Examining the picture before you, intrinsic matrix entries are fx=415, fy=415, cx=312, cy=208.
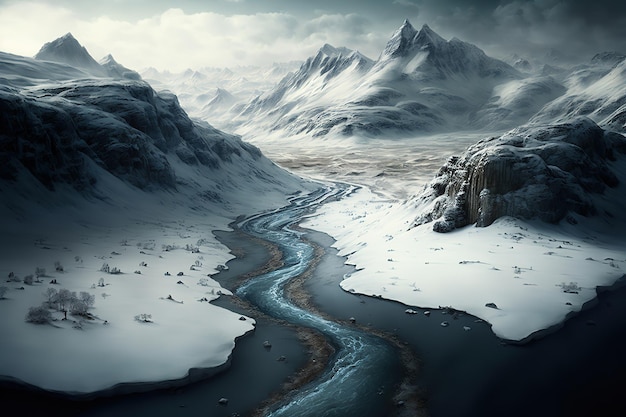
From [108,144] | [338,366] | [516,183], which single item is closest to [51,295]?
[338,366]

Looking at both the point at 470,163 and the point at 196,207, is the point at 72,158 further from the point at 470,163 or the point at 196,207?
the point at 470,163

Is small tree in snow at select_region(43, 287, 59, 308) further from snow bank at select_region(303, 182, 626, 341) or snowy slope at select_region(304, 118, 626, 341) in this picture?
snowy slope at select_region(304, 118, 626, 341)

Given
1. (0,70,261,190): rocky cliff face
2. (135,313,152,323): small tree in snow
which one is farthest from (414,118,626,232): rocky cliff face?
(0,70,261,190): rocky cliff face

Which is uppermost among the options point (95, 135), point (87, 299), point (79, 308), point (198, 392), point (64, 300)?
point (95, 135)

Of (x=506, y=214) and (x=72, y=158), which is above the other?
(x=72, y=158)

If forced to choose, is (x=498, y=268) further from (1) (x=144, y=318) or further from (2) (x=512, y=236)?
(1) (x=144, y=318)

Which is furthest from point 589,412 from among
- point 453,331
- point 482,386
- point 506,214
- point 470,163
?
point 470,163

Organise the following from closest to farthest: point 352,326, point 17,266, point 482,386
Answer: point 482,386
point 352,326
point 17,266

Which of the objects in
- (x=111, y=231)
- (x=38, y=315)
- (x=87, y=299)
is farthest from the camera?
(x=111, y=231)
